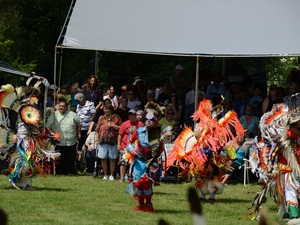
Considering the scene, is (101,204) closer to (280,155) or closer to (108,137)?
(280,155)

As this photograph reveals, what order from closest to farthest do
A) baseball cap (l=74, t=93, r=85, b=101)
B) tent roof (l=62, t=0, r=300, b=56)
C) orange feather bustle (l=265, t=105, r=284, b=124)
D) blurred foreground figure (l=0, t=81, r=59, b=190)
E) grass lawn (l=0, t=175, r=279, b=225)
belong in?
grass lawn (l=0, t=175, r=279, b=225) → orange feather bustle (l=265, t=105, r=284, b=124) → blurred foreground figure (l=0, t=81, r=59, b=190) → tent roof (l=62, t=0, r=300, b=56) → baseball cap (l=74, t=93, r=85, b=101)

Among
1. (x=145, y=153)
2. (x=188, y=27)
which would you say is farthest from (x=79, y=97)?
(x=145, y=153)

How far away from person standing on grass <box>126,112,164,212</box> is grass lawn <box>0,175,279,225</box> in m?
0.25

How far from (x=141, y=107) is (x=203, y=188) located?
119 inches

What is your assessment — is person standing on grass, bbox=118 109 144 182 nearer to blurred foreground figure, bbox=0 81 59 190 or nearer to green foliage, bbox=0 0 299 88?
blurred foreground figure, bbox=0 81 59 190

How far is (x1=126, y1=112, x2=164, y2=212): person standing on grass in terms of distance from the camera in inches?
324

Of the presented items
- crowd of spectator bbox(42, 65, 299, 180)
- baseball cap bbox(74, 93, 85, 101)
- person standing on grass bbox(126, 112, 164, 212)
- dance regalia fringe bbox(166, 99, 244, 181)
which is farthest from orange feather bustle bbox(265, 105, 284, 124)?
baseball cap bbox(74, 93, 85, 101)

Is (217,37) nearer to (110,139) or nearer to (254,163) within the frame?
(110,139)

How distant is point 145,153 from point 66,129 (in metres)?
4.16

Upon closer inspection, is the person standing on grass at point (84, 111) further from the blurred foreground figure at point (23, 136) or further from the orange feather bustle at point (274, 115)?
the orange feather bustle at point (274, 115)

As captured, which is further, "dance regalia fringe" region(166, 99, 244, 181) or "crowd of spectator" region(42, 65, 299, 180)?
"crowd of spectator" region(42, 65, 299, 180)

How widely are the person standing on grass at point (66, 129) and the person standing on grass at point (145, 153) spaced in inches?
155

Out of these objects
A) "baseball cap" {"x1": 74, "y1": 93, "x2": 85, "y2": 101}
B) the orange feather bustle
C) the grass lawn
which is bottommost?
the grass lawn

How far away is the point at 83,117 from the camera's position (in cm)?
1282
